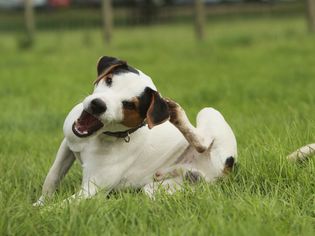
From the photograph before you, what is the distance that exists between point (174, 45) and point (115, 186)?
35.6 ft

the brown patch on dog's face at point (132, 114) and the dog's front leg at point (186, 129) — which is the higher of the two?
the brown patch on dog's face at point (132, 114)

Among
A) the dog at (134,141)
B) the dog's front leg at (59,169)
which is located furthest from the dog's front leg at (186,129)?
the dog's front leg at (59,169)

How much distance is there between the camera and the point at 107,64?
11.0 feet

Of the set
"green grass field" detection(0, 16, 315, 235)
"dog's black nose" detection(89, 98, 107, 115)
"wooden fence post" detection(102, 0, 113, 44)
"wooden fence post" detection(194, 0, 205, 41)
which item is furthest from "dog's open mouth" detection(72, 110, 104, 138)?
"wooden fence post" detection(102, 0, 113, 44)

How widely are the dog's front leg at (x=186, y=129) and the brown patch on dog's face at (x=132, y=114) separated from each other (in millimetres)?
253

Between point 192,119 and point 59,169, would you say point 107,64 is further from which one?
point 192,119

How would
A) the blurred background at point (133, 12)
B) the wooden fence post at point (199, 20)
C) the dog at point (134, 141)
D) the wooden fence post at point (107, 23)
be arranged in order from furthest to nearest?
the blurred background at point (133, 12) < the wooden fence post at point (107, 23) < the wooden fence post at point (199, 20) < the dog at point (134, 141)

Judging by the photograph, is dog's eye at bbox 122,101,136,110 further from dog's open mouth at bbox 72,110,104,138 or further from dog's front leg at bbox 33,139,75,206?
dog's front leg at bbox 33,139,75,206

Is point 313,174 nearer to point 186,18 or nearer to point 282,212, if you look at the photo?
point 282,212

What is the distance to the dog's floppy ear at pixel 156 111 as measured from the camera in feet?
10.4

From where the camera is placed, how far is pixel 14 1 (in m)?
38.7

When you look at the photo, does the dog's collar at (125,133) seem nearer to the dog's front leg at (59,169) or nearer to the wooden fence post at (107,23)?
the dog's front leg at (59,169)

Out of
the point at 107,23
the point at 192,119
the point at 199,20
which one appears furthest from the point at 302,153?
the point at 107,23

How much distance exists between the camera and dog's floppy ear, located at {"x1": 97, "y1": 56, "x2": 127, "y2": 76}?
3.28m
